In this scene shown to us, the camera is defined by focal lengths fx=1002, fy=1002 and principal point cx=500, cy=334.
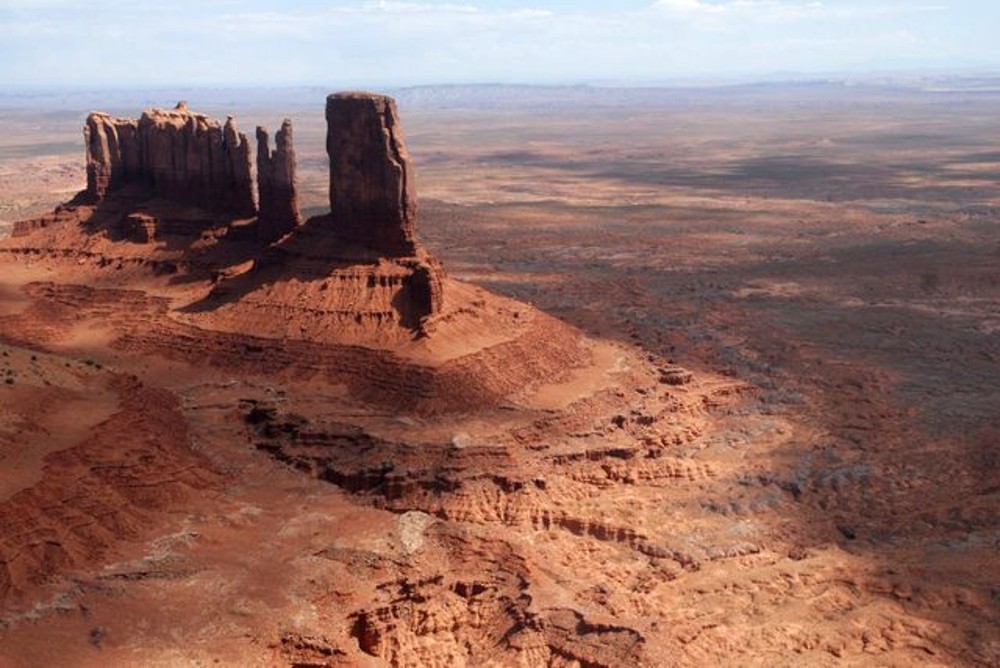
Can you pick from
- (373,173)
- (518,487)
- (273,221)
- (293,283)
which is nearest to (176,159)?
(273,221)

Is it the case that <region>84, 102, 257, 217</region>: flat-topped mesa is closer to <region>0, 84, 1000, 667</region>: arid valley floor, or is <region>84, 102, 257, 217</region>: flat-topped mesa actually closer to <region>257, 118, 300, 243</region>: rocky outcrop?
<region>257, 118, 300, 243</region>: rocky outcrop

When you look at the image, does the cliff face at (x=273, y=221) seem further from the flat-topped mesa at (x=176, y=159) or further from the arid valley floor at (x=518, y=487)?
the arid valley floor at (x=518, y=487)

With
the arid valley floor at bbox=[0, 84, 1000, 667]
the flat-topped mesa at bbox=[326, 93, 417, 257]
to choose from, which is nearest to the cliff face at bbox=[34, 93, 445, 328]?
the flat-topped mesa at bbox=[326, 93, 417, 257]

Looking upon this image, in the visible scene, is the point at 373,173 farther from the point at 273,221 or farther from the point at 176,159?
the point at 176,159

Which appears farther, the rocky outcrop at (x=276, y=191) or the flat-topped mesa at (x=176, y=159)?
the flat-topped mesa at (x=176, y=159)

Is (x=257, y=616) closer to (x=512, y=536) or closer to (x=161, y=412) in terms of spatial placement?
(x=512, y=536)

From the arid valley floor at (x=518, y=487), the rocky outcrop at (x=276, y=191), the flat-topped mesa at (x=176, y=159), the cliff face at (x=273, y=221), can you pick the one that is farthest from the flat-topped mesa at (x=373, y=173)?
the flat-topped mesa at (x=176, y=159)
